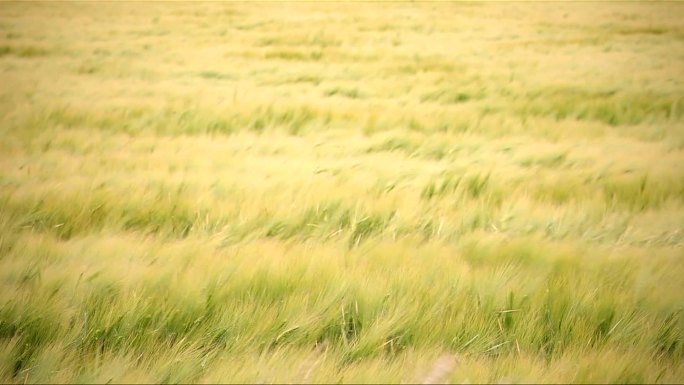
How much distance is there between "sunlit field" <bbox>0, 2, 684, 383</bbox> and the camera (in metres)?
1.01

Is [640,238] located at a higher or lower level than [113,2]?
lower

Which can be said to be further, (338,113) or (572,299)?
(338,113)

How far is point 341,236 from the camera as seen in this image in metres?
1.68

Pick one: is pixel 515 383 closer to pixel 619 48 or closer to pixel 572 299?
pixel 572 299

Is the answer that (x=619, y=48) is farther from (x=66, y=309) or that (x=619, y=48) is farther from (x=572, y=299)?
(x=66, y=309)

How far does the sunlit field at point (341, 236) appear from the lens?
1.01 m

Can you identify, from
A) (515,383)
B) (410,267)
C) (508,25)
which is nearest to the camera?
(515,383)

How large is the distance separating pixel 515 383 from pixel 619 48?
32.2 ft

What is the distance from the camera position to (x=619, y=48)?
28.8ft

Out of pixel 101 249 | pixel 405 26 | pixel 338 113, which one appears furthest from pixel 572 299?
pixel 405 26

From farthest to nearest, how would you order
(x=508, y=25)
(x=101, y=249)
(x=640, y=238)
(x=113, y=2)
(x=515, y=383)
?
(x=113, y=2)
(x=508, y=25)
(x=640, y=238)
(x=101, y=249)
(x=515, y=383)

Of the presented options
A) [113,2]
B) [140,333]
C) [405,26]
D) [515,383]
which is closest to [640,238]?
[515,383]

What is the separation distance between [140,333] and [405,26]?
43.5ft

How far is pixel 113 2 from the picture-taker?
61.2 feet
